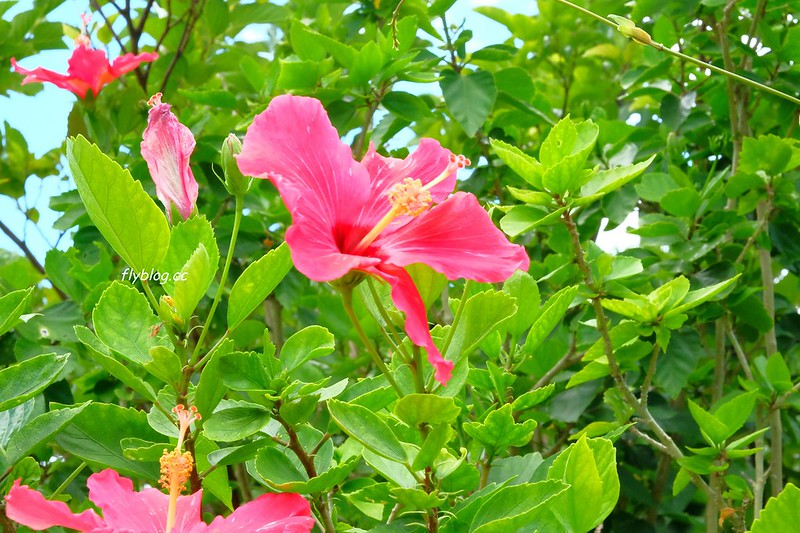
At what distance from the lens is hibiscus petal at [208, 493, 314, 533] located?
69cm

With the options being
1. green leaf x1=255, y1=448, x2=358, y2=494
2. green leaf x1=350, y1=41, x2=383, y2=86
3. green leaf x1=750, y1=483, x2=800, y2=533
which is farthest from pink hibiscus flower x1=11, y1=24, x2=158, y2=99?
green leaf x1=750, y1=483, x2=800, y2=533

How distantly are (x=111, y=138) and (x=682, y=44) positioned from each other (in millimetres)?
1233

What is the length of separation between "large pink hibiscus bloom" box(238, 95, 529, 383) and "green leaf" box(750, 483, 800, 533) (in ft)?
0.84

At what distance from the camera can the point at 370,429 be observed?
2.30 feet

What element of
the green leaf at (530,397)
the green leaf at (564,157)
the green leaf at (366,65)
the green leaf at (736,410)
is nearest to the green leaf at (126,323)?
the green leaf at (530,397)

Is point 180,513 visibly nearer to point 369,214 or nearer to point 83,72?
point 369,214

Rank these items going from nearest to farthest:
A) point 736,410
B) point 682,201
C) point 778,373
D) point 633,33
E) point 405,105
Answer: point 633,33, point 736,410, point 778,373, point 682,201, point 405,105

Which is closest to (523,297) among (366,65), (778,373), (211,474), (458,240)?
(458,240)

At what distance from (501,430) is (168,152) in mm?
388

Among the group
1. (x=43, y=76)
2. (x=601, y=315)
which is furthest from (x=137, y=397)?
(x=601, y=315)

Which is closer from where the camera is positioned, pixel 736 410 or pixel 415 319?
pixel 415 319

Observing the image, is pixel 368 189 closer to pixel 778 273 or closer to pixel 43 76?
pixel 43 76

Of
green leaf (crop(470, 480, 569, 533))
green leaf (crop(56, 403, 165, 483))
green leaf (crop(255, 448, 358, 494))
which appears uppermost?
green leaf (crop(56, 403, 165, 483))

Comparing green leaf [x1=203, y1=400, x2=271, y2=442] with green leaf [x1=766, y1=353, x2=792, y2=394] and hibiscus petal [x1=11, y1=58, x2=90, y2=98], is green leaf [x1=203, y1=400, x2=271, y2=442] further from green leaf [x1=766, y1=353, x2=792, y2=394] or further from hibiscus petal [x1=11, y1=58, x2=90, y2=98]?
hibiscus petal [x1=11, y1=58, x2=90, y2=98]
